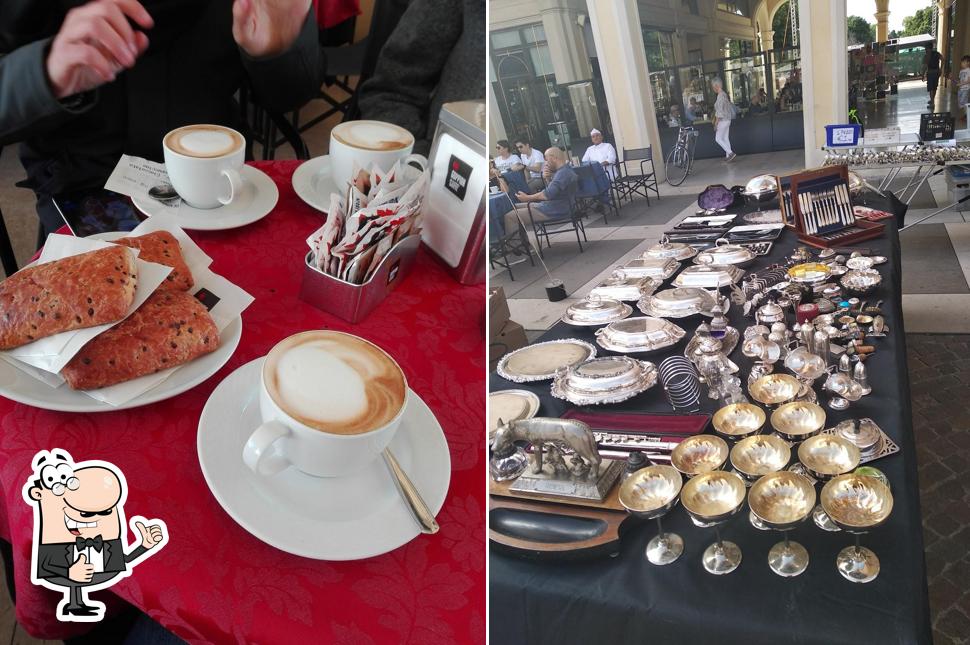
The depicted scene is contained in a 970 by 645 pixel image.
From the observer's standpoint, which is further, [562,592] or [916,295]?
[916,295]

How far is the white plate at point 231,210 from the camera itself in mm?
722

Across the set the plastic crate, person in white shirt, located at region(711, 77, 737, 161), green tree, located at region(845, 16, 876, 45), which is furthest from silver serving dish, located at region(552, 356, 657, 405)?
green tree, located at region(845, 16, 876, 45)

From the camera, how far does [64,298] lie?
0.49m

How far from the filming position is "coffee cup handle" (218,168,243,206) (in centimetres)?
73

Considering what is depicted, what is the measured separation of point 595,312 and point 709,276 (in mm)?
386

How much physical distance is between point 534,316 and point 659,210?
747 mm

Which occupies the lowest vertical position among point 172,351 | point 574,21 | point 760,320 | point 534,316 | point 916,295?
point 916,295

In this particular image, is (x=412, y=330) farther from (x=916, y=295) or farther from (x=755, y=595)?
(x=916, y=295)

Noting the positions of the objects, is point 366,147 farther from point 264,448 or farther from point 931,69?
point 931,69

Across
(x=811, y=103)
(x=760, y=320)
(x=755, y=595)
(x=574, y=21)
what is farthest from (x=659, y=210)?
(x=755, y=595)

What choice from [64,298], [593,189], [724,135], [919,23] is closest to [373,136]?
[593,189]

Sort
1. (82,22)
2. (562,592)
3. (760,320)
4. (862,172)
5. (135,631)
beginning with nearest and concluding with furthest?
(562,592), (135,631), (82,22), (760,320), (862,172)

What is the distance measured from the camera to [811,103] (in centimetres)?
173

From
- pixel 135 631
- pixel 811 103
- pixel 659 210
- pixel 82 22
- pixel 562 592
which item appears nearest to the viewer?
pixel 562 592
